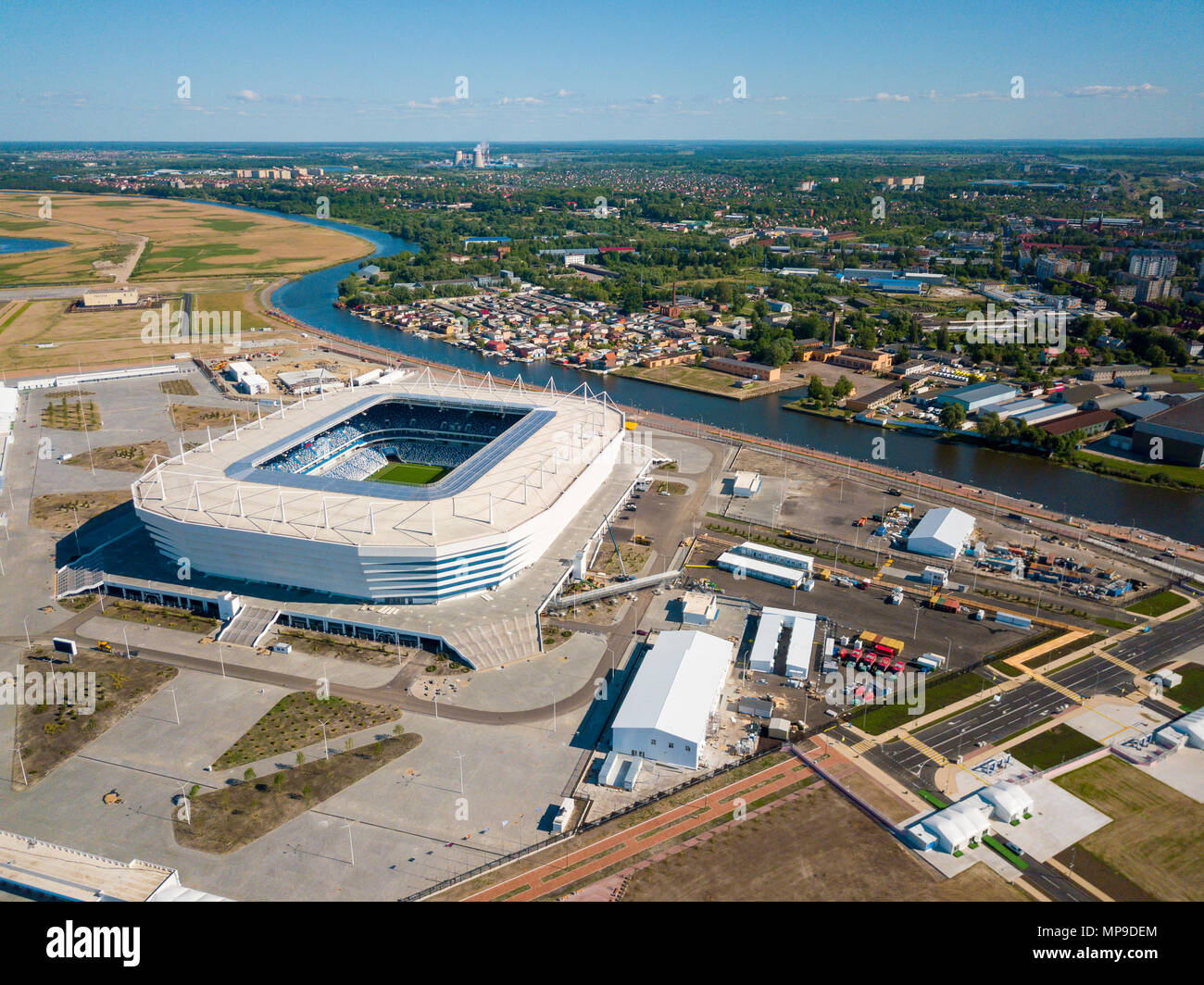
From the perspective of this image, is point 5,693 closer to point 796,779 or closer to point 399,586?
point 399,586

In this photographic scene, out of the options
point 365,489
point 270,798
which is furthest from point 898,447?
point 270,798

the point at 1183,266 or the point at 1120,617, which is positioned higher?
the point at 1183,266

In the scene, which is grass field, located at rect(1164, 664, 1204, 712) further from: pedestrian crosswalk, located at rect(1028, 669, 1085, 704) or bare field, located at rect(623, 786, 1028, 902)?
bare field, located at rect(623, 786, 1028, 902)

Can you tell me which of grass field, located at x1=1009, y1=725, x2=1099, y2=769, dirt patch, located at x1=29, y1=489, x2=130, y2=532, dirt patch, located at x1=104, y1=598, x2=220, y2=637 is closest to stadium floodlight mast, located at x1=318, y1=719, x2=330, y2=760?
dirt patch, located at x1=104, y1=598, x2=220, y2=637

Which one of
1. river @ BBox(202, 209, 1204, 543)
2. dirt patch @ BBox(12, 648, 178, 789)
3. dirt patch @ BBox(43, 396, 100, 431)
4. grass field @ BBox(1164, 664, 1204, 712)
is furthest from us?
dirt patch @ BBox(43, 396, 100, 431)

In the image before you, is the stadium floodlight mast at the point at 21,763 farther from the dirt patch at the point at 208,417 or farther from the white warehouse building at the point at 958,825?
the dirt patch at the point at 208,417

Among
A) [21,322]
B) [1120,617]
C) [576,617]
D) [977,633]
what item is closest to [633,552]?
[576,617]

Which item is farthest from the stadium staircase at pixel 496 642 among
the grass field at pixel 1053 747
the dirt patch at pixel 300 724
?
the grass field at pixel 1053 747
